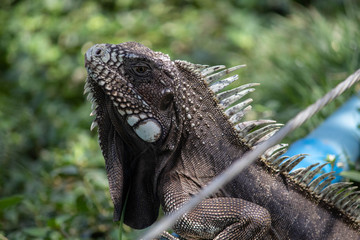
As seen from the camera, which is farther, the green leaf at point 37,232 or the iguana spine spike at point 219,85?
the green leaf at point 37,232

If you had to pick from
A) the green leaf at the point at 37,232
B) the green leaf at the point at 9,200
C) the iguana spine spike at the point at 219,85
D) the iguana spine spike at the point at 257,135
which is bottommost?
the green leaf at the point at 37,232

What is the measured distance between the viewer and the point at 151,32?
670 cm

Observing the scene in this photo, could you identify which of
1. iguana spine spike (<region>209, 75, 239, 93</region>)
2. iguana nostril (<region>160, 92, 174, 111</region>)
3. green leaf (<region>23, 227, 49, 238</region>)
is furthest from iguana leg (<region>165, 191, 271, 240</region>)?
green leaf (<region>23, 227, 49, 238</region>)

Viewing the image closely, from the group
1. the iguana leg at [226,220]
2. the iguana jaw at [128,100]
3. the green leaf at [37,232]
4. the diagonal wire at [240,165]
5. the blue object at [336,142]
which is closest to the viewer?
the diagonal wire at [240,165]

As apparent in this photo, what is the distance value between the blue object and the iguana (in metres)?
0.51

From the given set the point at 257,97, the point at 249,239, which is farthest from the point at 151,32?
the point at 249,239

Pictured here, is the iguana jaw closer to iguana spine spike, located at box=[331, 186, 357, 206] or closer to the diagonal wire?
the diagonal wire

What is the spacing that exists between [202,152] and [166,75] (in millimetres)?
459

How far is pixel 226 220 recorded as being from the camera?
2.41 m

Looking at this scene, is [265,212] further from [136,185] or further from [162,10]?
[162,10]

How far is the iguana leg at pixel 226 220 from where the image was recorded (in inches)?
94.1

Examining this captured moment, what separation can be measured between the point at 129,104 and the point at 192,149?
0.42m

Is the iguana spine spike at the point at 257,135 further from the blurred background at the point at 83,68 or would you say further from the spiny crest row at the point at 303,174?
the blurred background at the point at 83,68

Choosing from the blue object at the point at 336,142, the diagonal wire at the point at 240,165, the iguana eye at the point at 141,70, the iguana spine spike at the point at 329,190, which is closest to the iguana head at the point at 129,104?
the iguana eye at the point at 141,70
